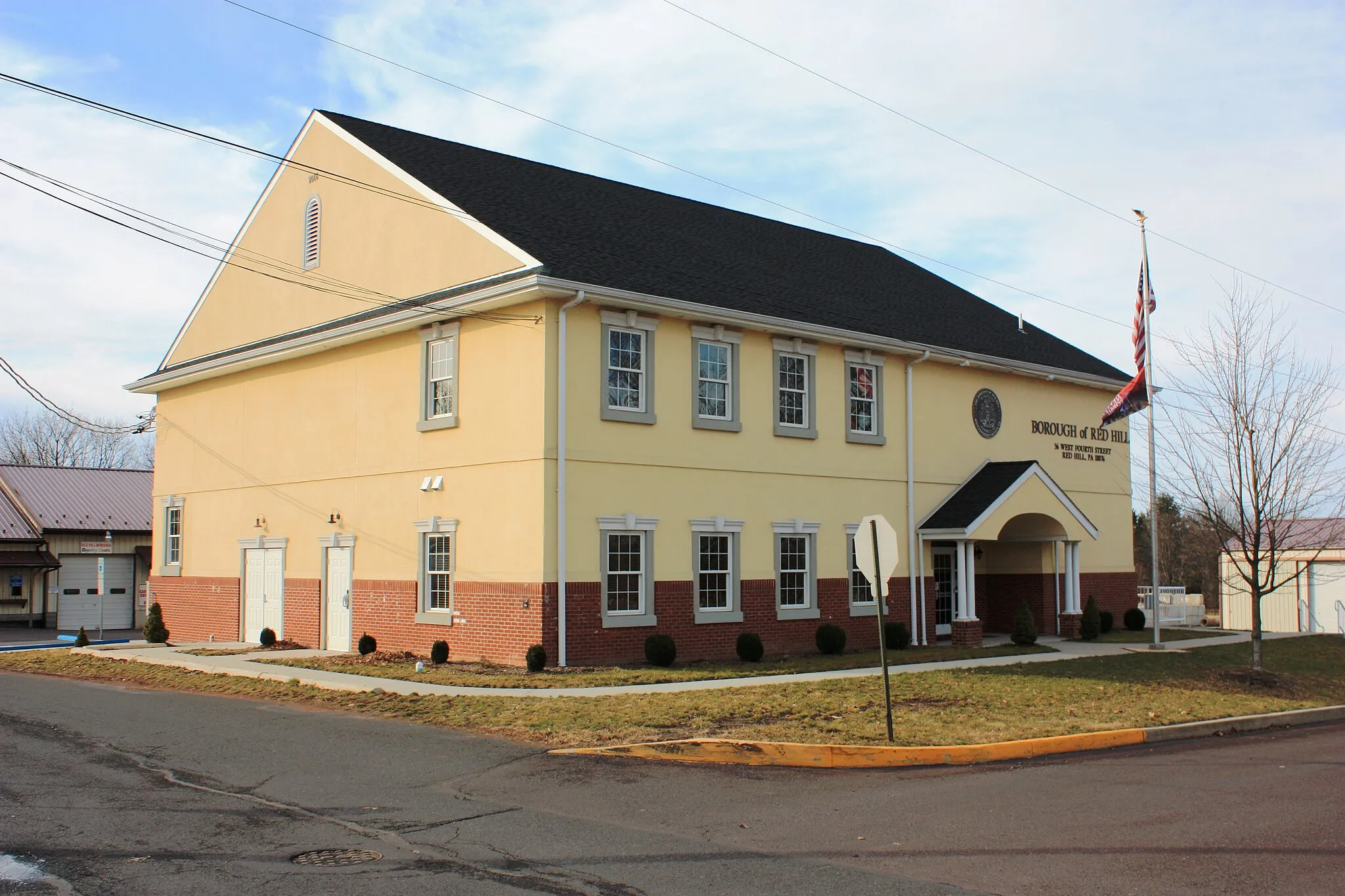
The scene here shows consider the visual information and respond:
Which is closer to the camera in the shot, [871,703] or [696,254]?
[871,703]

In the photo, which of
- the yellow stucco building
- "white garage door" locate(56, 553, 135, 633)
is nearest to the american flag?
the yellow stucco building

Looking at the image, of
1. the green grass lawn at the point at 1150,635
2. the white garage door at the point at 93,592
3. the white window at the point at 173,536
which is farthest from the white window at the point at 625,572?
the white garage door at the point at 93,592

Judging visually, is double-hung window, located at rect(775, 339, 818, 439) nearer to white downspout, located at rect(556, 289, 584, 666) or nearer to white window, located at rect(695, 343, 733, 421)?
white window, located at rect(695, 343, 733, 421)

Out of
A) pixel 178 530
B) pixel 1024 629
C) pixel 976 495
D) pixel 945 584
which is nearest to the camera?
pixel 1024 629

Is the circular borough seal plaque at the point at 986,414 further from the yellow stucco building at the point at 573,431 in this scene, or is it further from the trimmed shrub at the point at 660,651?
the trimmed shrub at the point at 660,651

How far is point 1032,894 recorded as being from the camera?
743 cm

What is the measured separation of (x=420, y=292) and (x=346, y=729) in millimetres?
10772

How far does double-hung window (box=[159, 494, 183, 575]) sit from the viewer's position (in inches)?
1201

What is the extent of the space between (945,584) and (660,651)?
1053 centimetres

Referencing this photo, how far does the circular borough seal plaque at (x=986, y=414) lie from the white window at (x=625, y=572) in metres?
10.8

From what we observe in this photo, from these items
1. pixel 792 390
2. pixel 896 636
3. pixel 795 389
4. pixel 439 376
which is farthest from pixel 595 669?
pixel 896 636

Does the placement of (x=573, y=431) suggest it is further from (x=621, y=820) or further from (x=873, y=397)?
(x=621, y=820)

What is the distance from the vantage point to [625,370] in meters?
21.8

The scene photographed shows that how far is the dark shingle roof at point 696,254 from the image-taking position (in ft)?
73.7
